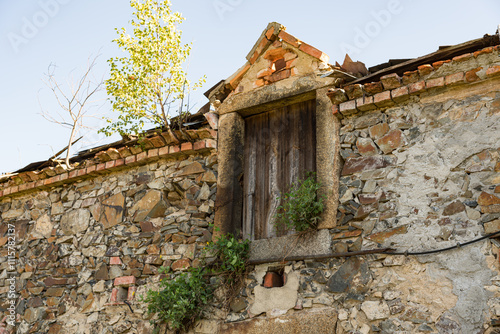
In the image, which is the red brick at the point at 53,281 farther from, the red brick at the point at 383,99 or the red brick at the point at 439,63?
the red brick at the point at 439,63

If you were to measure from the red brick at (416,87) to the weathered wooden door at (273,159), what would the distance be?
964mm

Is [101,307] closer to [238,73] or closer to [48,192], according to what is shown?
[48,192]

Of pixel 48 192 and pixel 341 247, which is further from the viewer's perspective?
pixel 48 192

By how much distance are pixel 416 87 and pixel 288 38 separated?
1.39 metres

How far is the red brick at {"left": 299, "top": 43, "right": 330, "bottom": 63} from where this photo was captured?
4.99 metres

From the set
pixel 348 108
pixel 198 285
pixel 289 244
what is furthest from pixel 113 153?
pixel 348 108

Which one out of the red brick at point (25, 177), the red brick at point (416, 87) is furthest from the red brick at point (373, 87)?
the red brick at point (25, 177)

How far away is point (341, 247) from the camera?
434cm

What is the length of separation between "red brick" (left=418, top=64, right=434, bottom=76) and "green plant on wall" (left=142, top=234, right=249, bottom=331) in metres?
2.03

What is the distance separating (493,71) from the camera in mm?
4078

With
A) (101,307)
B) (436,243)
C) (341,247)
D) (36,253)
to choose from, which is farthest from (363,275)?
(36,253)

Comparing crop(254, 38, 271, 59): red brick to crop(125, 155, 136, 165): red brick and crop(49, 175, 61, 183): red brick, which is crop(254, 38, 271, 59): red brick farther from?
crop(49, 175, 61, 183): red brick

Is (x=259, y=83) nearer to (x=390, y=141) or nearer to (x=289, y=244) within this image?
(x=390, y=141)

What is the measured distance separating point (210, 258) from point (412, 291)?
6.11 ft
